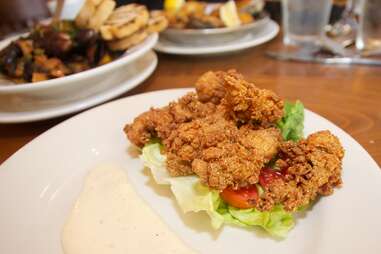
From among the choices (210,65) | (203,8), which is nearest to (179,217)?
(210,65)

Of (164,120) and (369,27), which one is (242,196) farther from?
(369,27)

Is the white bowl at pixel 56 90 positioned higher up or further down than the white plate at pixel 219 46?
higher up

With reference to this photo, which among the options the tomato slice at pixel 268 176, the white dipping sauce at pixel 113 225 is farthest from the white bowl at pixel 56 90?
the tomato slice at pixel 268 176

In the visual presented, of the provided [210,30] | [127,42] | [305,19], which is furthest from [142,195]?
[305,19]

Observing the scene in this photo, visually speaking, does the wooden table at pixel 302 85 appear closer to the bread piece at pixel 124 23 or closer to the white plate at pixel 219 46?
the white plate at pixel 219 46

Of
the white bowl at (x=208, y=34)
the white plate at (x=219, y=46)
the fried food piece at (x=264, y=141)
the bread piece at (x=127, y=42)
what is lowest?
the white plate at (x=219, y=46)

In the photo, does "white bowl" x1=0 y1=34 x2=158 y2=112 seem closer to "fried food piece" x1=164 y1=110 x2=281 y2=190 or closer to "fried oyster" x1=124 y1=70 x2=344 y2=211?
"fried oyster" x1=124 y1=70 x2=344 y2=211
